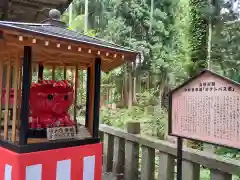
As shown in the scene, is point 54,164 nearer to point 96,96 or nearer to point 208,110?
point 96,96

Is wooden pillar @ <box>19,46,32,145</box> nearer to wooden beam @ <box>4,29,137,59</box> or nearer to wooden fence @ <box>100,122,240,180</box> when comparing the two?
wooden beam @ <box>4,29,137,59</box>

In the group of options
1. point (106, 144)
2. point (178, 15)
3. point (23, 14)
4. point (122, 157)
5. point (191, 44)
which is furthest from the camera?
point (178, 15)

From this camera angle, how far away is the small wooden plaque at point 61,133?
115 inches

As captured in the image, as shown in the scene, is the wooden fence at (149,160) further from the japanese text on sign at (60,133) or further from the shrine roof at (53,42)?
the shrine roof at (53,42)

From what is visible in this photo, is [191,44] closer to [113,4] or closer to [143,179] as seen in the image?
[143,179]

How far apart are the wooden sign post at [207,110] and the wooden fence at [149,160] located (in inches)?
12.8

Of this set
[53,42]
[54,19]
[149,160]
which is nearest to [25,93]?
[53,42]

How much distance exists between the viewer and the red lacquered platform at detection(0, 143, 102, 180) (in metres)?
2.61

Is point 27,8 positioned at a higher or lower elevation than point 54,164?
higher

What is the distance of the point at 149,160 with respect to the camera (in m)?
3.62

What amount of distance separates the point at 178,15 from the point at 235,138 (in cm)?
1744

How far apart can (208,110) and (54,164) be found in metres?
1.61

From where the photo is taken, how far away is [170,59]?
56.6 ft

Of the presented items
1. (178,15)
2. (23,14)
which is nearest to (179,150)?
(23,14)
